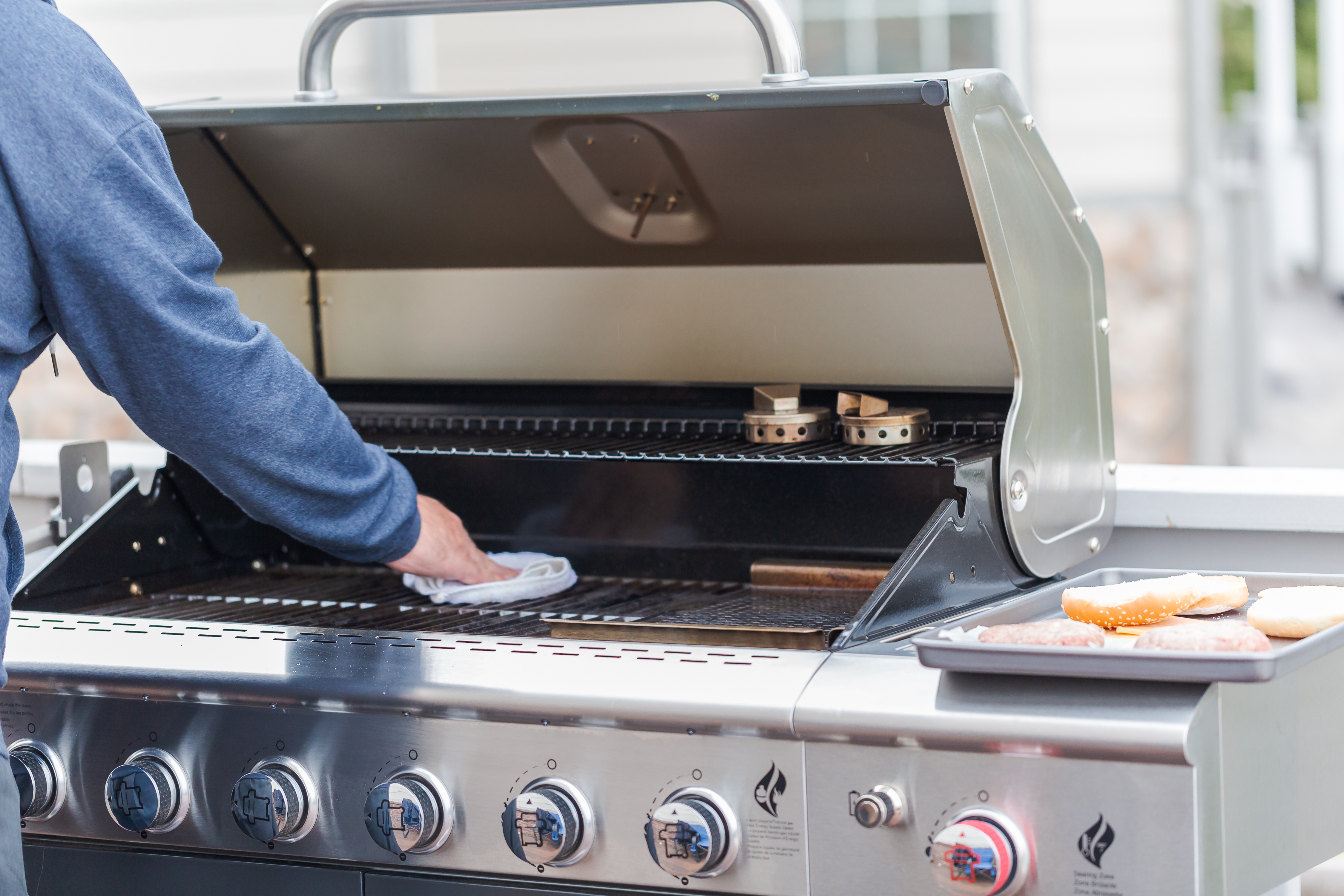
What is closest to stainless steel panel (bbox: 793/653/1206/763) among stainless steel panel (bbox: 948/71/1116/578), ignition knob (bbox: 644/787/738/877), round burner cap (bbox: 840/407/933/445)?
ignition knob (bbox: 644/787/738/877)

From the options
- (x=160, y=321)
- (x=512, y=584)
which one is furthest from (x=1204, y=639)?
(x=160, y=321)

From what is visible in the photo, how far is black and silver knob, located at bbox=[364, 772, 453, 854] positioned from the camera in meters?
1.29

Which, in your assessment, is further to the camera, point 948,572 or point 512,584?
point 512,584

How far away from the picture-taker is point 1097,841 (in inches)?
43.6

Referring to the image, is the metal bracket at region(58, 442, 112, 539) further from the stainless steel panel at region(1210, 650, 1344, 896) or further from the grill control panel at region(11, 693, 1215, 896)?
the stainless steel panel at region(1210, 650, 1344, 896)

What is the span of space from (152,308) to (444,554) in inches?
19.5

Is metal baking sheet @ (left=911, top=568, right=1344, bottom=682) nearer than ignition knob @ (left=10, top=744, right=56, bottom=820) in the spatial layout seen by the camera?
Yes

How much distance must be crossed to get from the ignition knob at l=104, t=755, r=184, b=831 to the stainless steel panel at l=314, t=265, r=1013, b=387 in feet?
2.74

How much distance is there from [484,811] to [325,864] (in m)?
0.19

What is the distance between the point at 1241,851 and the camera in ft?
3.75

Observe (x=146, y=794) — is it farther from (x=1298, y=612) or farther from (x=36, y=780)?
(x=1298, y=612)

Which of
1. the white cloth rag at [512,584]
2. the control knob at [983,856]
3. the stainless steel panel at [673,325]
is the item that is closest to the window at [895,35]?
the stainless steel panel at [673,325]

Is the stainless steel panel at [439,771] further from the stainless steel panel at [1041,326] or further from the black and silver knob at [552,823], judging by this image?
the stainless steel panel at [1041,326]

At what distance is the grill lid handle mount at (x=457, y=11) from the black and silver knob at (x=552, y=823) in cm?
74
